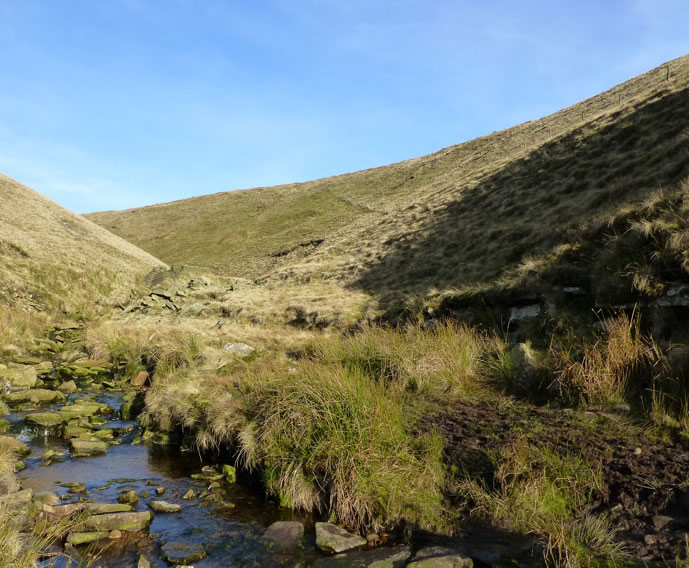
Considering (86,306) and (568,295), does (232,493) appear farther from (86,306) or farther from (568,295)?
(86,306)

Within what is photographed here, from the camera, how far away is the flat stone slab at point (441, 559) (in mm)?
5191

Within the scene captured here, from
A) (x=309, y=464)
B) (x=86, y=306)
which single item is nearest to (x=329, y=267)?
(x=86, y=306)

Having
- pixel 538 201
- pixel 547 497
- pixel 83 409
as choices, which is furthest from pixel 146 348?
pixel 538 201

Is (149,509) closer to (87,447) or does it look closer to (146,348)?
(87,447)

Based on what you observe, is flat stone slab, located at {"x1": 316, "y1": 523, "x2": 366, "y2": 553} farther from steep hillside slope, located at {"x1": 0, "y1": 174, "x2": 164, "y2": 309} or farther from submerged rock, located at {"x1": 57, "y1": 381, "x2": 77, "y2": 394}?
steep hillside slope, located at {"x1": 0, "y1": 174, "x2": 164, "y2": 309}

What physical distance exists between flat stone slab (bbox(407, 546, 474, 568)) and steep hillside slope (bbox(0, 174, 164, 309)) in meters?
28.0

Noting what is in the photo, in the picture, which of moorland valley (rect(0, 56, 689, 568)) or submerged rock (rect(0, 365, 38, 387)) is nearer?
moorland valley (rect(0, 56, 689, 568))

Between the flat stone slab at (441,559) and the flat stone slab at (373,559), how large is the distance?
19cm

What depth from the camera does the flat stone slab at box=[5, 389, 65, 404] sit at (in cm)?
1247

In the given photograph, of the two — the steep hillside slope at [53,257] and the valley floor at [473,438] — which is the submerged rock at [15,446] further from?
the steep hillside slope at [53,257]

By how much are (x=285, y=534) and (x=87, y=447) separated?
538 cm

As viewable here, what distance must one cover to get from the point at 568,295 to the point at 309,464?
7140 millimetres

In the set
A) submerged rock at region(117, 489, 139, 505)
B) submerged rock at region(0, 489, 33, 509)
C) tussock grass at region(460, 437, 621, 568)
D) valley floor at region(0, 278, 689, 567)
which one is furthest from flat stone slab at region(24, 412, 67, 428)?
tussock grass at region(460, 437, 621, 568)

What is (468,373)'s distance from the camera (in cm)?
951
